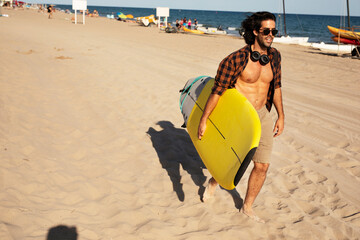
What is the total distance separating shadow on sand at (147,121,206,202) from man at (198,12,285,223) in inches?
40.2

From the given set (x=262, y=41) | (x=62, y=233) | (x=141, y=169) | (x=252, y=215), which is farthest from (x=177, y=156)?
(x=262, y=41)

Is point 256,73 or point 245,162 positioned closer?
point 245,162

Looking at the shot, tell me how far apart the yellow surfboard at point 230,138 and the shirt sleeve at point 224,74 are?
20cm

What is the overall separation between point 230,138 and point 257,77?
0.67m

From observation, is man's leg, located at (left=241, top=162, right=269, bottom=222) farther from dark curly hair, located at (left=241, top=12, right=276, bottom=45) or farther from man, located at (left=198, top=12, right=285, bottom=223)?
dark curly hair, located at (left=241, top=12, right=276, bottom=45)

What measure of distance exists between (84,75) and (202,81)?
553 cm

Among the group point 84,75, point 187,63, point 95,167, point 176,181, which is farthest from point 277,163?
point 187,63

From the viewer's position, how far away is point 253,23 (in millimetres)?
2941

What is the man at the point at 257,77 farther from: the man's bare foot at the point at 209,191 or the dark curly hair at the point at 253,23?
the man's bare foot at the point at 209,191

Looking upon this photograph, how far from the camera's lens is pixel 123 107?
6562mm

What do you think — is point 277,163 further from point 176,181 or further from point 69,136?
point 69,136

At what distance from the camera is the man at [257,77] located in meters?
2.88

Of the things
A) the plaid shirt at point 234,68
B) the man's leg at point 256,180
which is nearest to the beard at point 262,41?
the plaid shirt at point 234,68

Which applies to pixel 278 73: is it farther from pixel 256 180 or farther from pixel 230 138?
pixel 256 180
